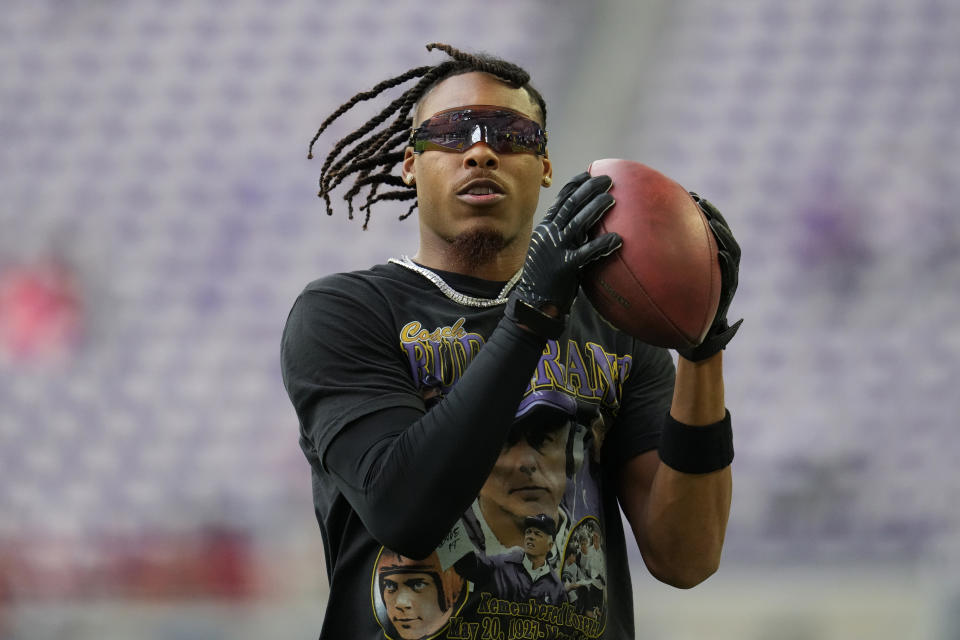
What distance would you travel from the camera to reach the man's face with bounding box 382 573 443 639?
143 centimetres

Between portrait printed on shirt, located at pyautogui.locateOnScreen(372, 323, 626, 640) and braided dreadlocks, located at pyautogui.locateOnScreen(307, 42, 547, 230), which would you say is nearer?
portrait printed on shirt, located at pyautogui.locateOnScreen(372, 323, 626, 640)

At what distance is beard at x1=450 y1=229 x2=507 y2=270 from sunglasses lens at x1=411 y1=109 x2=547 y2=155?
12 centimetres

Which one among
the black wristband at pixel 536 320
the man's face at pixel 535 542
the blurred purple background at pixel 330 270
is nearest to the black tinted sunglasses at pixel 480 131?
the black wristband at pixel 536 320

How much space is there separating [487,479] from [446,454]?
0.60ft

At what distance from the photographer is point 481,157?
5.35 feet

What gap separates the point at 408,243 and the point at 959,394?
259 cm

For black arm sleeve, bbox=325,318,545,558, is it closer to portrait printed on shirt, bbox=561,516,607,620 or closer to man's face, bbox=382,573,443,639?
man's face, bbox=382,573,443,639

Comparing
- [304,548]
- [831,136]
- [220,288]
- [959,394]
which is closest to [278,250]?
[220,288]

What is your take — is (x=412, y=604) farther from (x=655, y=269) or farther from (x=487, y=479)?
(x=655, y=269)

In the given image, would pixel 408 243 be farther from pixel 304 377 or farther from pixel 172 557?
pixel 304 377

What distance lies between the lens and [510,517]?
1.49 m

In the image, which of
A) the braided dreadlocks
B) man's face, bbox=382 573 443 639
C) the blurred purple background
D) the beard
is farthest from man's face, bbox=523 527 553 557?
the blurred purple background

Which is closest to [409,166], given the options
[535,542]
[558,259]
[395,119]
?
[395,119]

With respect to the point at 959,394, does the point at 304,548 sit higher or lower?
lower
